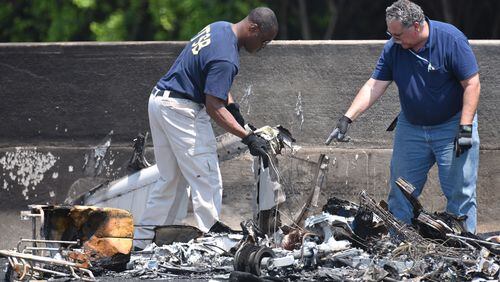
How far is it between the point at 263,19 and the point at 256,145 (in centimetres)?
90

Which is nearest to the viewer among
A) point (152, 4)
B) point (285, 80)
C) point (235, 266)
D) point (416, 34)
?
point (235, 266)

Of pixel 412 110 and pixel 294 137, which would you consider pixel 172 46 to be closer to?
pixel 294 137

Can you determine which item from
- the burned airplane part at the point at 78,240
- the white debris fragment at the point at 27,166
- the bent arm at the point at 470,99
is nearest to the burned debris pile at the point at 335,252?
the burned airplane part at the point at 78,240

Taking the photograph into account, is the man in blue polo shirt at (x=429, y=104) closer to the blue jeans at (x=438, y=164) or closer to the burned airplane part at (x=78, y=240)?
the blue jeans at (x=438, y=164)

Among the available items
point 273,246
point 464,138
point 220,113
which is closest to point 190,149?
point 220,113

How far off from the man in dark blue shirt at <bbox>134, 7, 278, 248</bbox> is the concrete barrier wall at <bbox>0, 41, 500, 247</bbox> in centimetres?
70

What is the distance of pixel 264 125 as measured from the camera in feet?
31.7

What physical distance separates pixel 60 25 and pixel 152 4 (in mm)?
1134

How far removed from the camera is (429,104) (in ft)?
27.8

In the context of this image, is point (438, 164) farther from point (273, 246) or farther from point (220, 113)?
point (220, 113)

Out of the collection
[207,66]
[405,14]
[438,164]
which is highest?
[405,14]

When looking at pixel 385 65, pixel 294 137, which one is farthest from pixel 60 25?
pixel 385 65

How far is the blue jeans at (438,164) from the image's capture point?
28.0 ft

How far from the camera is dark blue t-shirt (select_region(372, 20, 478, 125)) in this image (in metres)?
8.38
